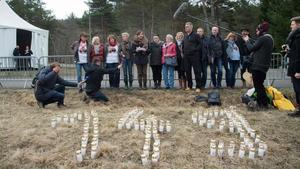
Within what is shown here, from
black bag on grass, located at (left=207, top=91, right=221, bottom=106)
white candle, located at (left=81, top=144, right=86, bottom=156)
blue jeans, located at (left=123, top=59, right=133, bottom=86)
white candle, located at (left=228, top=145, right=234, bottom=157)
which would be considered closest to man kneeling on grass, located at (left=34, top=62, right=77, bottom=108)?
blue jeans, located at (left=123, top=59, right=133, bottom=86)

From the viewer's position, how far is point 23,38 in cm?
2516

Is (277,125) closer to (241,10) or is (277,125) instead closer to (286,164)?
(286,164)

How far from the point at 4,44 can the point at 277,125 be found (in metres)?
18.6

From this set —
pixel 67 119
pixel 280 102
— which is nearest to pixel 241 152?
pixel 67 119

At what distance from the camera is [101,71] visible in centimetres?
1115

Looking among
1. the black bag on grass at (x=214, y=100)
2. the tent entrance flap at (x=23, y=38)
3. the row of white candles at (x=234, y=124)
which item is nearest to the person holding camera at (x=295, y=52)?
the row of white candles at (x=234, y=124)

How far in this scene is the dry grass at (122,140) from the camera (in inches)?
247

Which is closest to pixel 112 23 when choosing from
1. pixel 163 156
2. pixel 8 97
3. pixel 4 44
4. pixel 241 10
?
pixel 241 10

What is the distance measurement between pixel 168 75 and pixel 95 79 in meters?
2.54

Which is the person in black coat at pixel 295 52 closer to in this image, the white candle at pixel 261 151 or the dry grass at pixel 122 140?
the dry grass at pixel 122 140

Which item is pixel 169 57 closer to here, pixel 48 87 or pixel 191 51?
pixel 191 51

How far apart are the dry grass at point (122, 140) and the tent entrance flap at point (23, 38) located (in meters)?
14.5

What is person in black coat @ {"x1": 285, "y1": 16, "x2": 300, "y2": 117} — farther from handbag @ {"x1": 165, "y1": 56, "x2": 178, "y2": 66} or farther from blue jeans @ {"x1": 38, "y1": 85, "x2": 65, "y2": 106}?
blue jeans @ {"x1": 38, "y1": 85, "x2": 65, "y2": 106}

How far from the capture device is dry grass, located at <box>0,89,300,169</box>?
6.27 m
